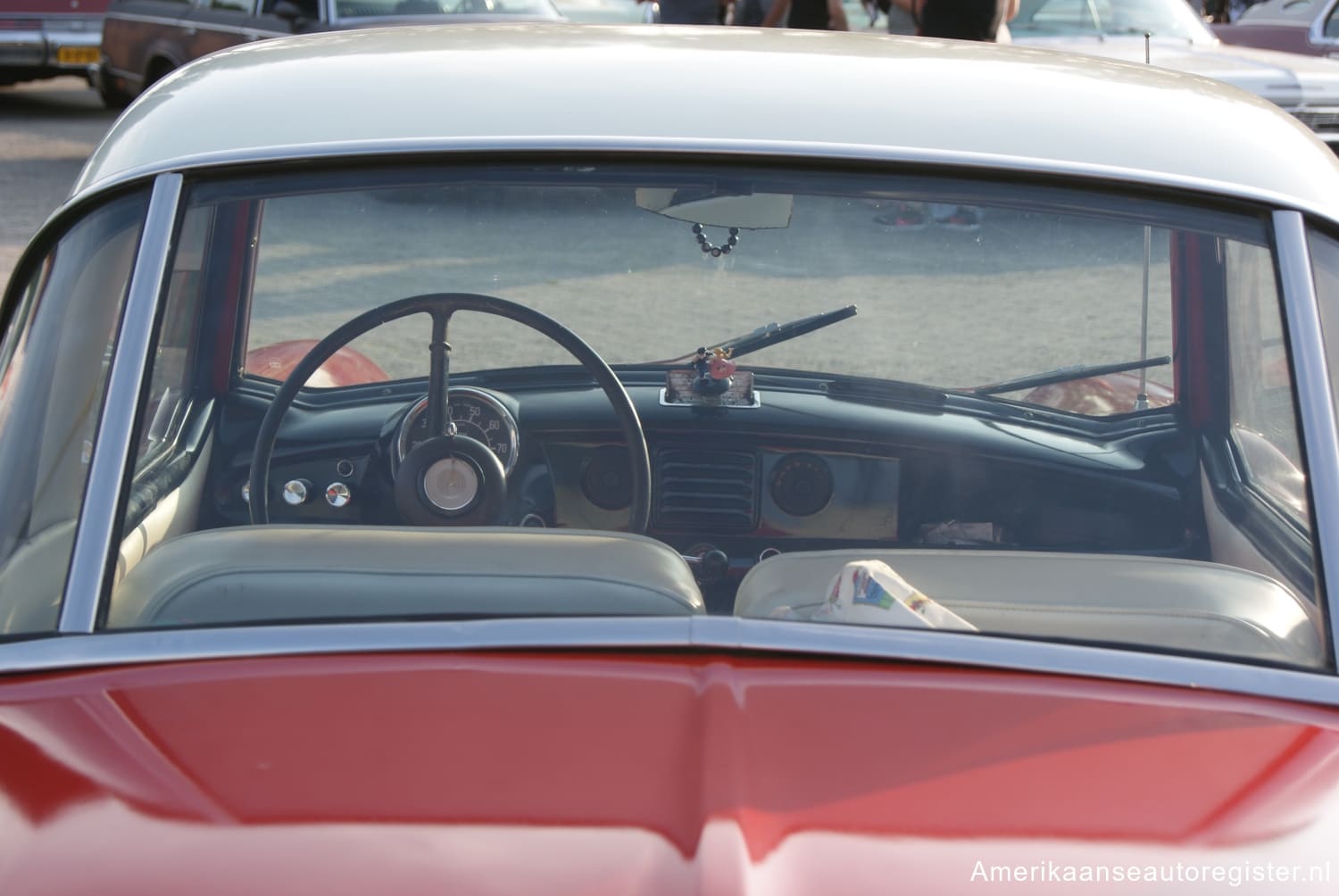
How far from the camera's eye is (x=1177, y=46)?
891 cm

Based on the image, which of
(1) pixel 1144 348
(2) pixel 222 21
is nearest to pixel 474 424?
(1) pixel 1144 348

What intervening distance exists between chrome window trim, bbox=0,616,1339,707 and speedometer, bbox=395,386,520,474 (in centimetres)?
86

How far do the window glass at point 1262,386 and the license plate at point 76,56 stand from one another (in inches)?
536

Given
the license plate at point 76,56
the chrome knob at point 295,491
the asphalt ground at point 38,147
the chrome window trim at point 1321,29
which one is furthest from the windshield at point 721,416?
the license plate at point 76,56

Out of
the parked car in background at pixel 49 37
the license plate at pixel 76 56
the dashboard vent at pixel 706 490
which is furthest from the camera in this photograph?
the license plate at pixel 76 56

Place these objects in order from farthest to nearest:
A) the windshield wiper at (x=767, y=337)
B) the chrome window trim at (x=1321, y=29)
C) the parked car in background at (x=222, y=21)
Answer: the chrome window trim at (x=1321, y=29) < the parked car in background at (x=222, y=21) < the windshield wiper at (x=767, y=337)

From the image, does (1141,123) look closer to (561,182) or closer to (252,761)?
(561,182)

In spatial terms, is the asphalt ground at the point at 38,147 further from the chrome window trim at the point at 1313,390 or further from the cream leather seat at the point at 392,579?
the chrome window trim at the point at 1313,390

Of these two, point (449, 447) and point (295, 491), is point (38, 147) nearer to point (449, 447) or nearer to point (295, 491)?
point (295, 491)

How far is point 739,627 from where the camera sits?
59.7 inches

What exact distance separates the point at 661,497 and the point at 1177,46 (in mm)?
7515

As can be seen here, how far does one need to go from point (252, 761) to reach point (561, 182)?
77cm

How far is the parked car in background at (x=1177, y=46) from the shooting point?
28.1ft

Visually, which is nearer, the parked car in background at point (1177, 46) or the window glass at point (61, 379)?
the window glass at point (61, 379)
